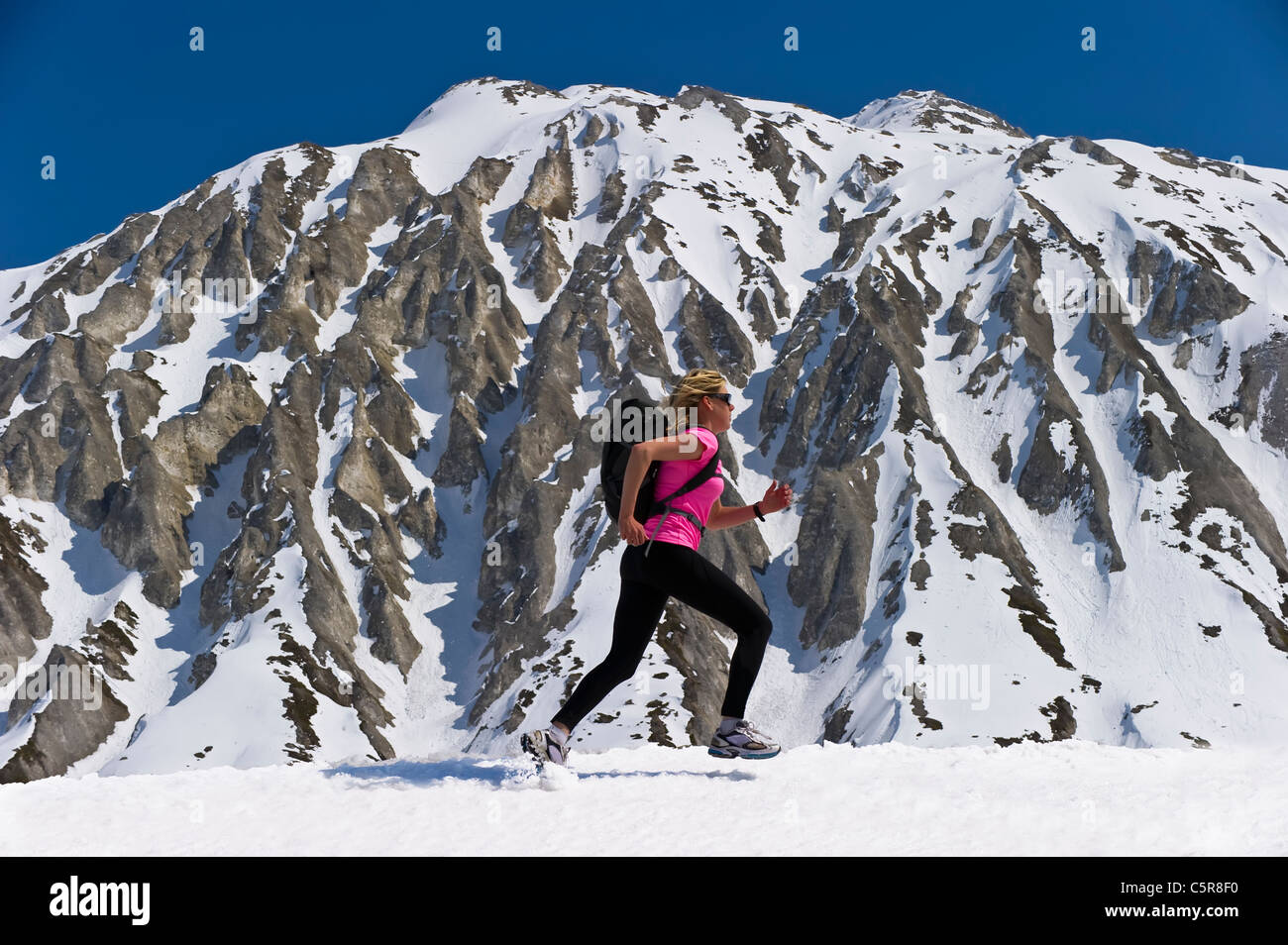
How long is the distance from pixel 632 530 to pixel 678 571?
0.63m

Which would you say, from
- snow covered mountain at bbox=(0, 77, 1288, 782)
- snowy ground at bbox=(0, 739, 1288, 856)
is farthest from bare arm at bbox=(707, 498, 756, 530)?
snow covered mountain at bbox=(0, 77, 1288, 782)

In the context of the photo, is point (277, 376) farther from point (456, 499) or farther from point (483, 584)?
point (483, 584)

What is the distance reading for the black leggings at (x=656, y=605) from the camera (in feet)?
32.1

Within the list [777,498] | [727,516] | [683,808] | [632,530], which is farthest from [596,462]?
[683,808]

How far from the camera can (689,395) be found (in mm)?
10109

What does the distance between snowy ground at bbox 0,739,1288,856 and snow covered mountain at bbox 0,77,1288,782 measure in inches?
3214

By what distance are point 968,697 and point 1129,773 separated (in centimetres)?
9436

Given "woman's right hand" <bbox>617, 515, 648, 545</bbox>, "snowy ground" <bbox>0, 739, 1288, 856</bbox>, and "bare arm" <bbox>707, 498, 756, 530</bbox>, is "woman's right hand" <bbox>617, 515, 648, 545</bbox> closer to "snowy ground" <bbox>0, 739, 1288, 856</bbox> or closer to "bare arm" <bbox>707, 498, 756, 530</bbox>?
"bare arm" <bbox>707, 498, 756, 530</bbox>

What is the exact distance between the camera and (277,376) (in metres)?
164

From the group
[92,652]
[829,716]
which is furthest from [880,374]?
[92,652]

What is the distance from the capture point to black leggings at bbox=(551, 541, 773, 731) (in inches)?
386

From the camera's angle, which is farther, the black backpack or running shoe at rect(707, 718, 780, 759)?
running shoe at rect(707, 718, 780, 759)

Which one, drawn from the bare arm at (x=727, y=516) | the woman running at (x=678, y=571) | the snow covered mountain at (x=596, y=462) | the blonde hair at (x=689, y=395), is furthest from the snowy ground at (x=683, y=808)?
the snow covered mountain at (x=596, y=462)
